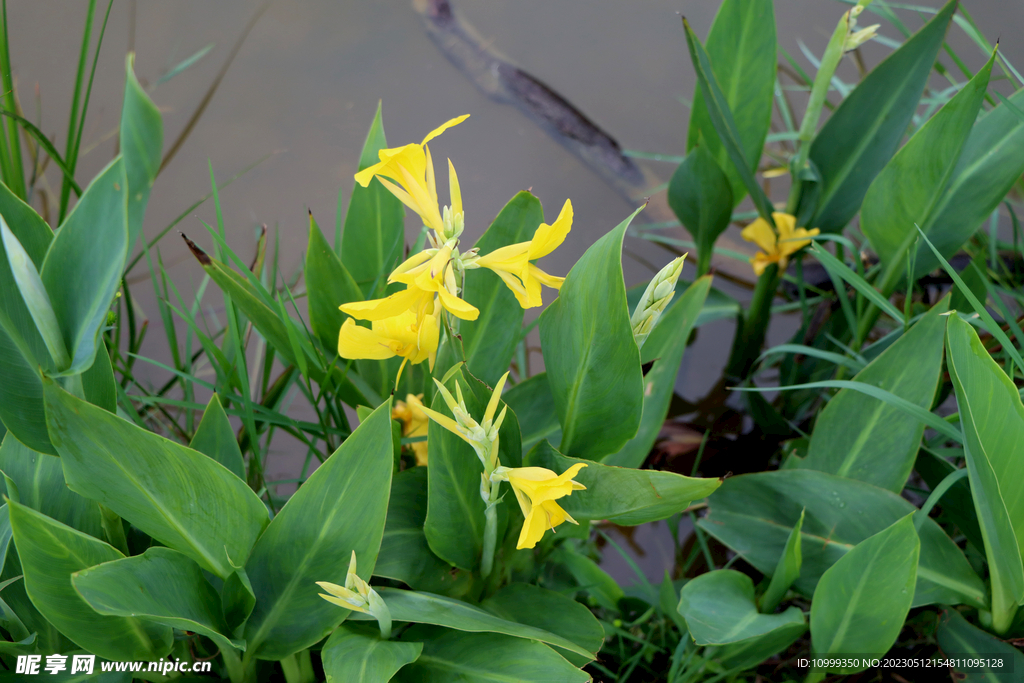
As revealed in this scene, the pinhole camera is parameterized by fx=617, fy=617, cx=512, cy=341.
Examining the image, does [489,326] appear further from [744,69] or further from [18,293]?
[744,69]

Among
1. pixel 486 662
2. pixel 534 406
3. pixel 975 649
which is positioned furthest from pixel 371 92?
pixel 975 649

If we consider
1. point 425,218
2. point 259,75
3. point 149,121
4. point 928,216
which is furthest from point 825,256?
point 259,75

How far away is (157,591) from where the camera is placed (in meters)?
0.41

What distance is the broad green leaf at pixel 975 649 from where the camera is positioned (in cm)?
52

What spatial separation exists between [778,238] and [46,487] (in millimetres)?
810

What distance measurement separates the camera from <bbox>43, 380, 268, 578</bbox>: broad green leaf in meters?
0.37

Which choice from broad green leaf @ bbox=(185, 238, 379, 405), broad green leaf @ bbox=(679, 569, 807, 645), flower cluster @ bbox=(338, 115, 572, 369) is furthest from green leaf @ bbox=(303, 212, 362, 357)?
broad green leaf @ bbox=(679, 569, 807, 645)

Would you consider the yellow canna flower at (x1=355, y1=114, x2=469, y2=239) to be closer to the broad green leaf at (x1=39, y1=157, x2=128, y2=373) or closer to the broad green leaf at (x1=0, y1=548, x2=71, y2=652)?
the broad green leaf at (x1=39, y1=157, x2=128, y2=373)

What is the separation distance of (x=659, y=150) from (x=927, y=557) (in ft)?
2.55

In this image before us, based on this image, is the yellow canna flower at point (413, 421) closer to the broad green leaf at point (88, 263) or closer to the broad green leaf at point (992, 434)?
the broad green leaf at point (88, 263)

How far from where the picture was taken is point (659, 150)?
43.4 inches

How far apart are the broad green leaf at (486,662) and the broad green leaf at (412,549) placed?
53 mm

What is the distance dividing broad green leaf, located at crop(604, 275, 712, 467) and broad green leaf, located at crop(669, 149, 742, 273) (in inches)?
8.1

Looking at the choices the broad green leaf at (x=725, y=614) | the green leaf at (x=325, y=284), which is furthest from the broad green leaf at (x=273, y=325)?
the broad green leaf at (x=725, y=614)
